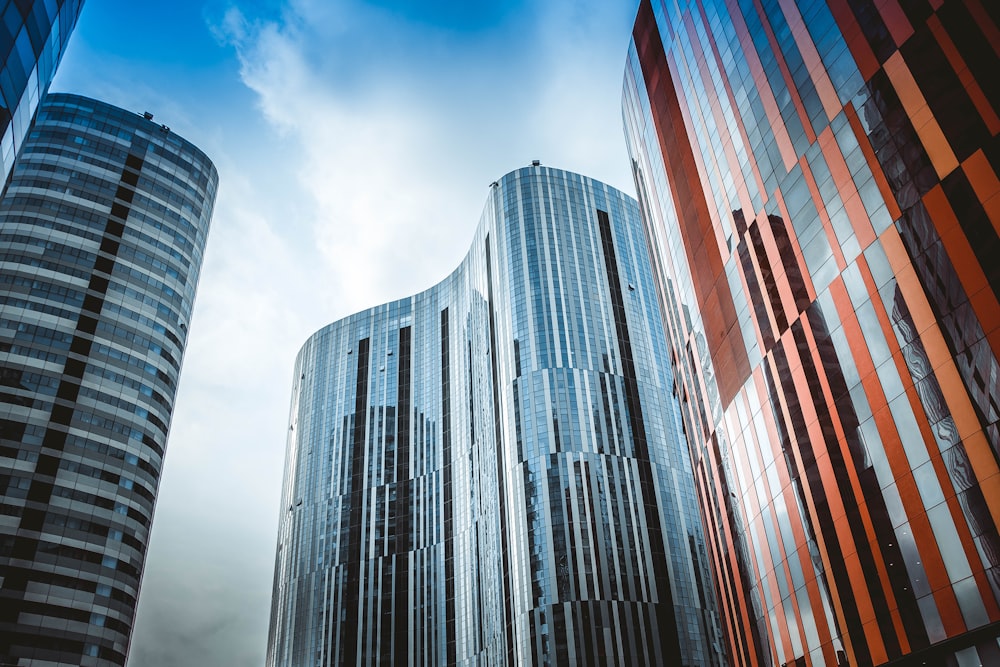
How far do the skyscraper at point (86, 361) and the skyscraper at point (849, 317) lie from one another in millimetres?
79482

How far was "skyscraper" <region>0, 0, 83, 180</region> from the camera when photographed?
49281 mm

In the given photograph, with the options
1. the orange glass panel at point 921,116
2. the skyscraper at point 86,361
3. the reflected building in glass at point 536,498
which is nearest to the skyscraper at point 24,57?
the orange glass panel at point 921,116

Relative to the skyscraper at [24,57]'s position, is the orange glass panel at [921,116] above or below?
below

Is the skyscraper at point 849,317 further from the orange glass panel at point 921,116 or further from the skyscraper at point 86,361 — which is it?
the skyscraper at point 86,361

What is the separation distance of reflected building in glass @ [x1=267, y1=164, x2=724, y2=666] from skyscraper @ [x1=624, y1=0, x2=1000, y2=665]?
2191 inches

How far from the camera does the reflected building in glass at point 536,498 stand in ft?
421

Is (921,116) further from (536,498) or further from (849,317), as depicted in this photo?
(536,498)

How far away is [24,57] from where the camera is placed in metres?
52.5

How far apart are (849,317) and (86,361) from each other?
101676 millimetres

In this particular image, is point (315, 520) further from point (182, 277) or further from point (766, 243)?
point (766, 243)

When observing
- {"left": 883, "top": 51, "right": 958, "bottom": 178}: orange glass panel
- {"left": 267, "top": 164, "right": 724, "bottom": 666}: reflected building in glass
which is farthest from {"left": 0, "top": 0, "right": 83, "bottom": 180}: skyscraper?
{"left": 267, "top": 164, "right": 724, "bottom": 666}: reflected building in glass

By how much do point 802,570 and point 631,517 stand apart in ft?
270

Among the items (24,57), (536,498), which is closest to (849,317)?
(24,57)

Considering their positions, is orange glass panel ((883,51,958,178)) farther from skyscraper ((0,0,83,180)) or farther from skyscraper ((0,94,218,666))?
skyscraper ((0,94,218,666))
